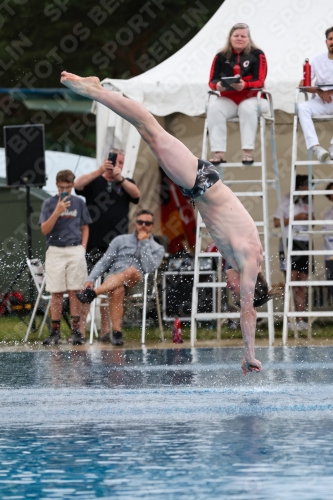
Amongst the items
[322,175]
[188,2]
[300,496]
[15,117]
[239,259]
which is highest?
[188,2]

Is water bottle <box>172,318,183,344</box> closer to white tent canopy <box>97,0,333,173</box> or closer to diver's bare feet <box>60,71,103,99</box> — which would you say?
white tent canopy <box>97,0,333,173</box>

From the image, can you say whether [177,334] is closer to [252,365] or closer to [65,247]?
[65,247]

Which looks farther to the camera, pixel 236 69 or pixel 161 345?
pixel 161 345

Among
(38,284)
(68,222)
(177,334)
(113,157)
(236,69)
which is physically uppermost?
(236,69)

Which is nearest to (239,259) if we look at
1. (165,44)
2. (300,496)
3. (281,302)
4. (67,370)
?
(67,370)

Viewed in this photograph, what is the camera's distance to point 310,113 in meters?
11.4

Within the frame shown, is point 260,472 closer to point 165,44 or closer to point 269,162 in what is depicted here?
point 269,162

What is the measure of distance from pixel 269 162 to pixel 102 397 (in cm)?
801

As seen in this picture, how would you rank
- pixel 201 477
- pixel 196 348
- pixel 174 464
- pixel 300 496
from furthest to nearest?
1. pixel 196 348
2. pixel 174 464
3. pixel 201 477
4. pixel 300 496

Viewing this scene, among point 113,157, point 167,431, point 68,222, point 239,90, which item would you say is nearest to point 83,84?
point 167,431

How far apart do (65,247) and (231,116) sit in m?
2.30

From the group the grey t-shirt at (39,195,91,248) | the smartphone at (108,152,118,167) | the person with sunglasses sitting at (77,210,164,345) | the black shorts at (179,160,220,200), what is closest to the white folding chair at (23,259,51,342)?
the grey t-shirt at (39,195,91,248)

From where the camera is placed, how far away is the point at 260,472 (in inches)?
161

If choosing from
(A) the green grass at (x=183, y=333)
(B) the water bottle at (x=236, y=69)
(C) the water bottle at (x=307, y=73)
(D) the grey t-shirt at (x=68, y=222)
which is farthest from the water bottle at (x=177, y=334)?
(C) the water bottle at (x=307, y=73)
